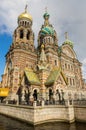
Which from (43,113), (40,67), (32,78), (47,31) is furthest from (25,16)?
(43,113)

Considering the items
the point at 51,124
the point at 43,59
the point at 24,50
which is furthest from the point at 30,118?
the point at 24,50

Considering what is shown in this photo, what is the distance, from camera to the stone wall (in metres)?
14.9

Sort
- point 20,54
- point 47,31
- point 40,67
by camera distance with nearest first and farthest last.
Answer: point 40,67 < point 20,54 < point 47,31

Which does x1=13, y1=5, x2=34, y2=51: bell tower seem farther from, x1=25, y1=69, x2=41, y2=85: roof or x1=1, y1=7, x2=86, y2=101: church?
x1=25, y1=69, x2=41, y2=85: roof

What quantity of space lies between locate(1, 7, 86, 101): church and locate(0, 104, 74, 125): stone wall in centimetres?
438

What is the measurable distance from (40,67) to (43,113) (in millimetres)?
12291

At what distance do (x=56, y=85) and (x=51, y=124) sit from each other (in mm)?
8526

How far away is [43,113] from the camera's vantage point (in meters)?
15.7

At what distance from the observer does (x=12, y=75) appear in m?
27.6

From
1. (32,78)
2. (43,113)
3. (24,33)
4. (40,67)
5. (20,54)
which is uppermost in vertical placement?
(24,33)

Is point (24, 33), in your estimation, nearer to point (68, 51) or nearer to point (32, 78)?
point (68, 51)

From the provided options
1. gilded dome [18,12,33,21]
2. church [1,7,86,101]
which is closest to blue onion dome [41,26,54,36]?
church [1,7,86,101]

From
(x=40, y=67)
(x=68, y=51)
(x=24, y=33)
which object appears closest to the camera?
(x=40, y=67)

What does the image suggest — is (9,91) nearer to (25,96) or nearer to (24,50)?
(25,96)
